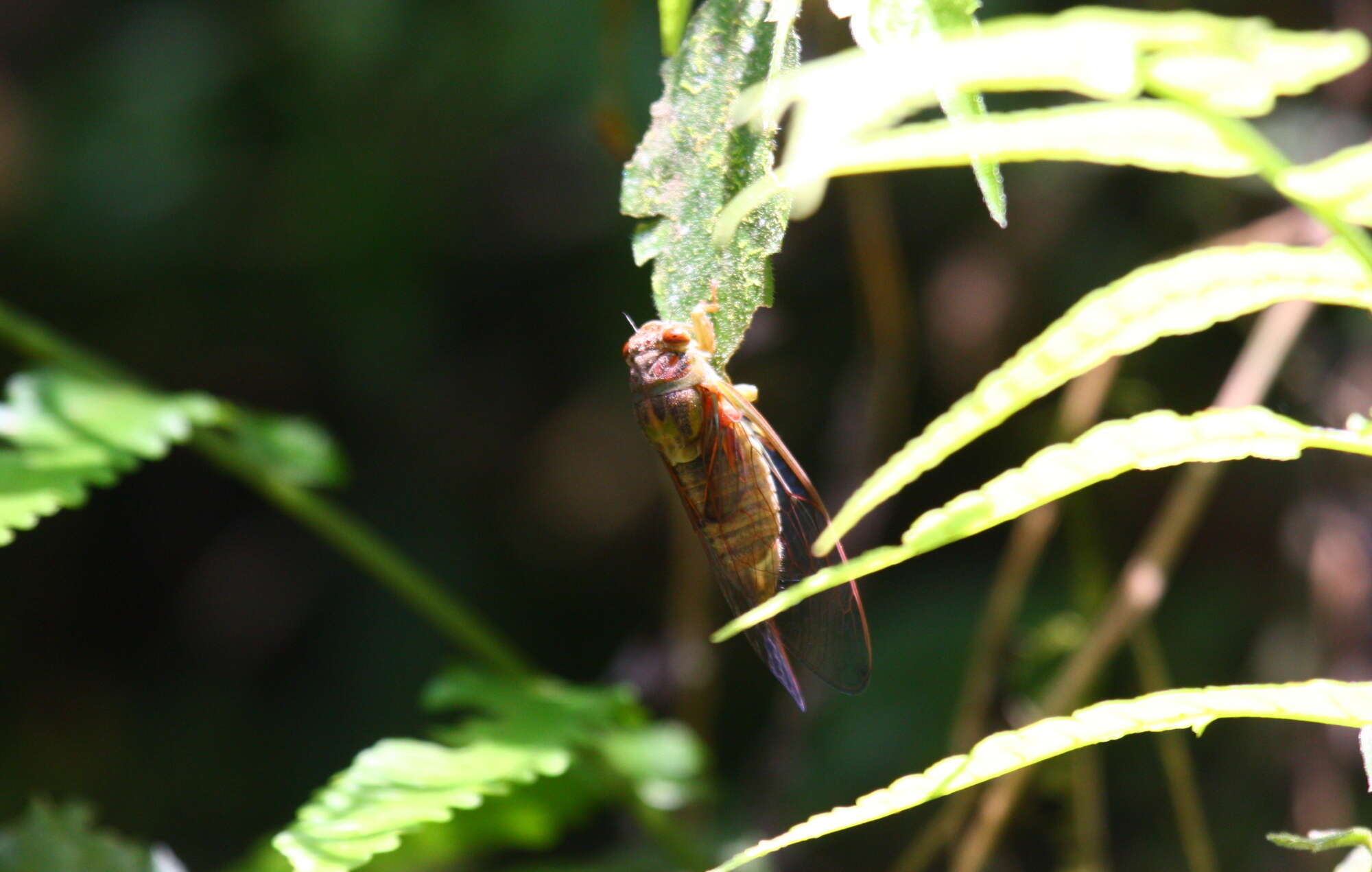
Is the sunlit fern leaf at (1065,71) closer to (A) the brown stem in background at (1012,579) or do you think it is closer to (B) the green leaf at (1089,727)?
(B) the green leaf at (1089,727)

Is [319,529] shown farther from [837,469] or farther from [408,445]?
[408,445]

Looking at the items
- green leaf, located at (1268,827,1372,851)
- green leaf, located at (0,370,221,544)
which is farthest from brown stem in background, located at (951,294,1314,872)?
green leaf, located at (0,370,221,544)

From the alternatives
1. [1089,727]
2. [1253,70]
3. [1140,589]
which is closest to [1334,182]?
[1253,70]

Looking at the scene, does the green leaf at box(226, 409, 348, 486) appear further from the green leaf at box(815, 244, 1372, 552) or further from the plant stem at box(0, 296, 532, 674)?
the green leaf at box(815, 244, 1372, 552)

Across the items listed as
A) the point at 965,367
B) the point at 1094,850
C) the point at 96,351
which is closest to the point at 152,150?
the point at 96,351

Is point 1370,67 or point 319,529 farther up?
point 1370,67

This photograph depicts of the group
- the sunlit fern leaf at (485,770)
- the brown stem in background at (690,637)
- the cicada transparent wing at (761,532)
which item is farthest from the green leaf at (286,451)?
the brown stem in background at (690,637)
